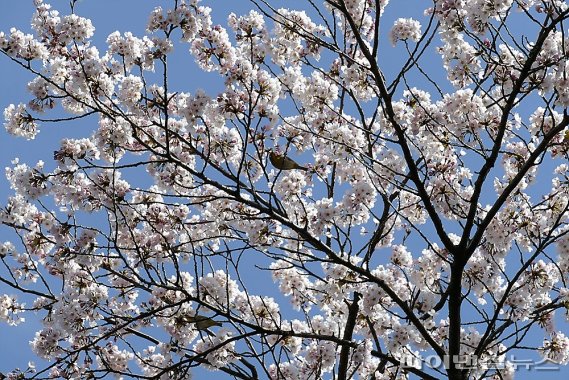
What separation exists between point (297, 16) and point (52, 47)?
9.53 feet

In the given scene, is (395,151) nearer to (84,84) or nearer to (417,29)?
(417,29)

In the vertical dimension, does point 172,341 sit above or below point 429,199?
below

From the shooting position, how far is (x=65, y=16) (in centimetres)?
662

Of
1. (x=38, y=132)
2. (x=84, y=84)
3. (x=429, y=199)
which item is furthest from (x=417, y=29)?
(x=38, y=132)

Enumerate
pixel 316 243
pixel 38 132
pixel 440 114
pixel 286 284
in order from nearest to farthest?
pixel 316 243 → pixel 440 114 → pixel 38 132 → pixel 286 284

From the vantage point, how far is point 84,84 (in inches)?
251

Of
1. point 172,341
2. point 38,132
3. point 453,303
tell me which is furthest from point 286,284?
point 38,132

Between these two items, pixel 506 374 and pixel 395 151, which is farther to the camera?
pixel 506 374

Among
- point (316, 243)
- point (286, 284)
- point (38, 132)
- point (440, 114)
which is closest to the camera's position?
point (316, 243)

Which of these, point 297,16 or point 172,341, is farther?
point 297,16

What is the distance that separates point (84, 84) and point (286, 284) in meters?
3.16

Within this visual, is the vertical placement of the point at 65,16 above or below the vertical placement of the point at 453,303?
above

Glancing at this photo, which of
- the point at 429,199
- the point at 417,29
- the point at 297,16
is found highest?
the point at 297,16

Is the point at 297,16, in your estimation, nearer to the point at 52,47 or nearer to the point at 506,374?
the point at 52,47
